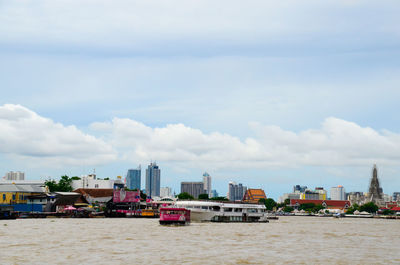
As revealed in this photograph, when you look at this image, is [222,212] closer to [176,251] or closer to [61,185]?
[176,251]

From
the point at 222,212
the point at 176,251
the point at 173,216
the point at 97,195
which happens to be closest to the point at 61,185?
the point at 97,195

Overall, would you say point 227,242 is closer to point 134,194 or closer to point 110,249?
point 110,249

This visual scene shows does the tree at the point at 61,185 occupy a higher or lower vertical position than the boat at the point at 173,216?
higher

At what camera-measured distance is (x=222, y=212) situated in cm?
11269

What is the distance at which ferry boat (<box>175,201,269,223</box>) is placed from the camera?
10994 cm

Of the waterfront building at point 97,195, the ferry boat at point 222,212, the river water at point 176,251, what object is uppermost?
the waterfront building at point 97,195

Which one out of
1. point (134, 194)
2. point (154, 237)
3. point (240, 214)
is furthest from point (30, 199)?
point (154, 237)

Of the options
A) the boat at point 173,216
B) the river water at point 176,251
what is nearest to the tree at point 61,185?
the boat at point 173,216

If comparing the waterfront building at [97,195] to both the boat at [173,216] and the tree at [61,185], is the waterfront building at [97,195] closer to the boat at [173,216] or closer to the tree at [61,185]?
the tree at [61,185]

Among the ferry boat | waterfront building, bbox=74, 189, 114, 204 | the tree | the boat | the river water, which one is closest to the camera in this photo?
the river water

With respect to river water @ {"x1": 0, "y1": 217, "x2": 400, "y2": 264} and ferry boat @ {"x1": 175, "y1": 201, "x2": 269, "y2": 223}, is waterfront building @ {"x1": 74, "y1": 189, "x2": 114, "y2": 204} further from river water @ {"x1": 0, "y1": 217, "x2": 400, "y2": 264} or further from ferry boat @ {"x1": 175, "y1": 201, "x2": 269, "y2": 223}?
river water @ {"x1": 0, "y1": 217, "x2": 400, "y2": 264}

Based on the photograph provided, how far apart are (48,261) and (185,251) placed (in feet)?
44.2

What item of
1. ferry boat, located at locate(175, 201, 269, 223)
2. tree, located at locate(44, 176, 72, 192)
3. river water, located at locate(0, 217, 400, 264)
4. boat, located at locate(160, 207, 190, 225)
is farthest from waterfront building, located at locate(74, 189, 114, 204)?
river water, located at locate(0, 217, 400, 264)

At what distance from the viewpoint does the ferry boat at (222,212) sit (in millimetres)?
109938
